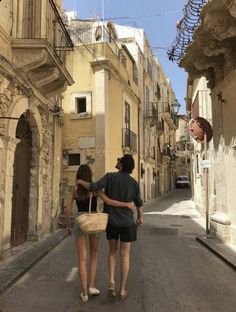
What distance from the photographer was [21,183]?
339 inches

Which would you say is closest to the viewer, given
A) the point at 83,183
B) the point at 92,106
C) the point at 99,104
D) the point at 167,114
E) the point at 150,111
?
the point at 83,183

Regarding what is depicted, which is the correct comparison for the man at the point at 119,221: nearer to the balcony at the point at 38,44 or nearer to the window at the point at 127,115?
the balcony at the point at 38,44

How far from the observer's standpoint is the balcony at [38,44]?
24.8 ft

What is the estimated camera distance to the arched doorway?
8234mm

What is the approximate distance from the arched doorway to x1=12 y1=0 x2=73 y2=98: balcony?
1.09m

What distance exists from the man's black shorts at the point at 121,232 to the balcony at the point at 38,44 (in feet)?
14.3

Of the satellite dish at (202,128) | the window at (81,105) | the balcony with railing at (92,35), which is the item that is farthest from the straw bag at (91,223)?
the balcony with railing at (92,35)

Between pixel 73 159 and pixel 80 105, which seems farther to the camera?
pixel 80 105

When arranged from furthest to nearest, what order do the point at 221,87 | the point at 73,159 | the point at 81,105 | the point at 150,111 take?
the point at 150,111 → the point at 81,105 → the point at 73,159 → the point at 221,87

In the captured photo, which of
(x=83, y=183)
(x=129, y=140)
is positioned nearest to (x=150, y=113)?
(x=129, y=140)

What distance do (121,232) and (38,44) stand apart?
4.55m

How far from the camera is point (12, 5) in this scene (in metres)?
7.61

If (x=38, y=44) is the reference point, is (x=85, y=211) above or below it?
below

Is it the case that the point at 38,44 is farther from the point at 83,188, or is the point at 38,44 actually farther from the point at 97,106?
the point at 97,106
